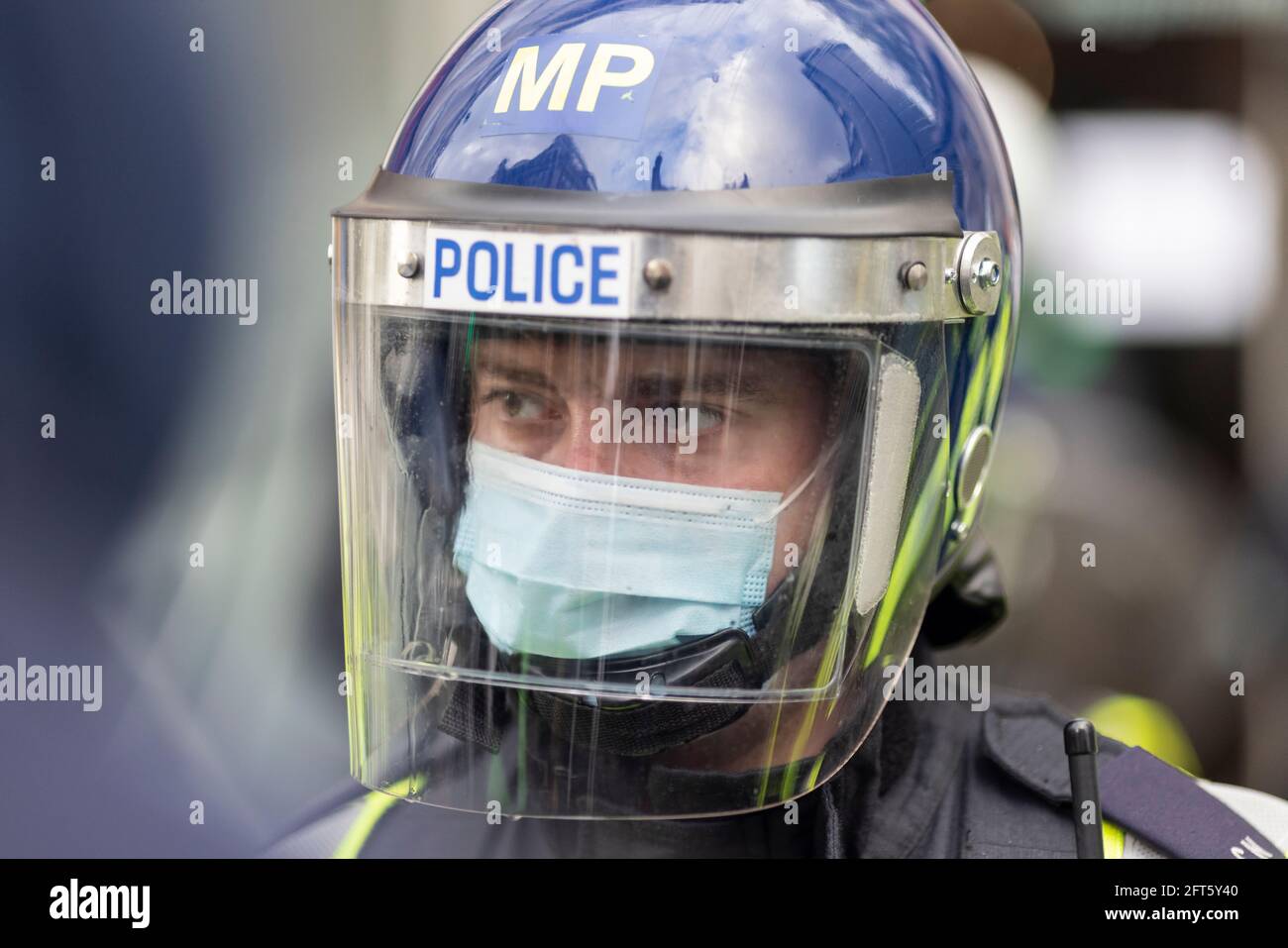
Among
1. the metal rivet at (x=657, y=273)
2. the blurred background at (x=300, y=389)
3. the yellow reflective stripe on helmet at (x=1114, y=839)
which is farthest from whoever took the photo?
the blurred background at (x=300, y=389)

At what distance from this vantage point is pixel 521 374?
1.54 m

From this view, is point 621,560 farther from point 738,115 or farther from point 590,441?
point 738,115

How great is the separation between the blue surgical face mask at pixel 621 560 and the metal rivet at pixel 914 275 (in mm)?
278

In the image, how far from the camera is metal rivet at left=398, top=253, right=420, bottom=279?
150 cm

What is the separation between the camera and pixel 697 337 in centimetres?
144

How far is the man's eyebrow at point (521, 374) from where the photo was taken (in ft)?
5.00

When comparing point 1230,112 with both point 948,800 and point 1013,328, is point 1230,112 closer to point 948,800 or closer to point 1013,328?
point 1013,328

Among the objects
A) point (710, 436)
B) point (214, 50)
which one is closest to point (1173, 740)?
point (710, 436)

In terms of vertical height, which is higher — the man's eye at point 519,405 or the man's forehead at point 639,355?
the man's forehead at point 639,355

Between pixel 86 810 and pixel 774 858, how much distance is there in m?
2.24

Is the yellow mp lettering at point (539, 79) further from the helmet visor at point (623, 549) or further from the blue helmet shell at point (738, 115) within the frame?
the helmet visor at point (623, 549)

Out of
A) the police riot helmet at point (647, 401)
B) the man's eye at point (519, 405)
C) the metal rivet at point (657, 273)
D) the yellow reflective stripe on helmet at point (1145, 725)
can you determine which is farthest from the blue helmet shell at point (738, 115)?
the yellow reflective stripe on helmet at point (1145, 725)

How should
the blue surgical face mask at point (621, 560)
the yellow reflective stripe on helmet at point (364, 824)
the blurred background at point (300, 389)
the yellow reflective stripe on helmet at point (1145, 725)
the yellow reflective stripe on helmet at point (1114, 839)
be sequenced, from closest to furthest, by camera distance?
the blue surgical face mask at point (621, 560)
the yellow reflective stripe on helmet at point (1114, 839)
the yellow reflective stripe on helmet at point (364, 824)
the blurred background at point (300, 389)
the yellow reflective stripe on helmet at point (1145, 725)
